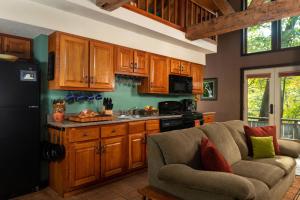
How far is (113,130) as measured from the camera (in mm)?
3088

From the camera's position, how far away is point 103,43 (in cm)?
334

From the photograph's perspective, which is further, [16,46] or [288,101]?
[288,101]

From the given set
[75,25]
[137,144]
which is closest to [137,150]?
[137,144]

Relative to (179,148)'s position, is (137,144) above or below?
below

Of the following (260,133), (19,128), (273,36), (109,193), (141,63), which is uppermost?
(273,36)

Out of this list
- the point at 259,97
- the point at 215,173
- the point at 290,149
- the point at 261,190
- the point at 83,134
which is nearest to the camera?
the point at 215,173

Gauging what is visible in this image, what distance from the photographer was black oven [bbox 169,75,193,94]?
4.59 m

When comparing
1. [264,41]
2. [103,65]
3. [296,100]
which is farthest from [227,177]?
[264,41]

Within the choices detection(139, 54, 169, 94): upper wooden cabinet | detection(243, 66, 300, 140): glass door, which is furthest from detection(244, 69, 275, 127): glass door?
detection(139, 54, 169, 94): upper wooden cabinet

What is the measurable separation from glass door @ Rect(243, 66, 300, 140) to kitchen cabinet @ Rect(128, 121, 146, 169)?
12.1 feet

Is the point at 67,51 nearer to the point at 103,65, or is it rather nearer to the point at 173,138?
the point at 103,65

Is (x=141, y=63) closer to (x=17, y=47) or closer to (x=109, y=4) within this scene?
(x=109, y=4)

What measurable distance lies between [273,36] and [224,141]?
4.26m

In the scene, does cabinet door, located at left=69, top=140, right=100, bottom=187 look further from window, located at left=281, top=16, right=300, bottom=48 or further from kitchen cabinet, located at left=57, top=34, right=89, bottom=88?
window, located at left=281, top=16, right=300, bottom=48
